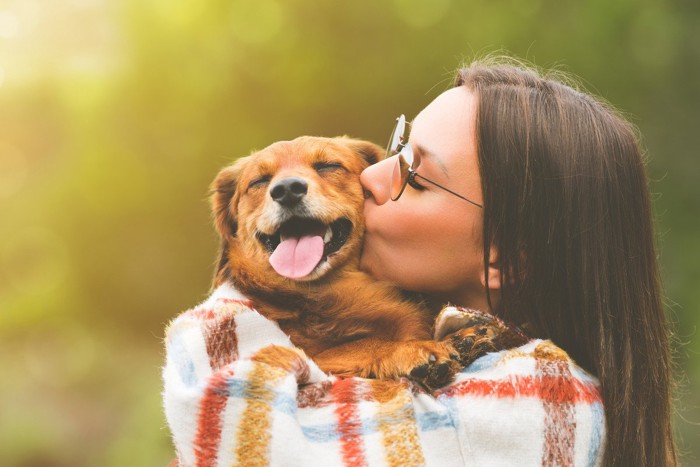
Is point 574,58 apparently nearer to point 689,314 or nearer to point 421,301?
point 689,314

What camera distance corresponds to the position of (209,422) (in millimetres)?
1406

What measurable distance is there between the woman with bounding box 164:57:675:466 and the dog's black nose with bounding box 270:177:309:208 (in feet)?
0.73

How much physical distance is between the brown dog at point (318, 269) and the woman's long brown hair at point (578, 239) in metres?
0.30

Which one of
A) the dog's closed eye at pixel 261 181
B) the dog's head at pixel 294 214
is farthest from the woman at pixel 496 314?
the dog's closed eye at pixel 261 181

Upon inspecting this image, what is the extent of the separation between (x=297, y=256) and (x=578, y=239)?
2.56 feet

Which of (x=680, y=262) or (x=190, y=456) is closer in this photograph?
(x=190, y=456)

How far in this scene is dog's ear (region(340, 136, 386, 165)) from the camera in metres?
2.58

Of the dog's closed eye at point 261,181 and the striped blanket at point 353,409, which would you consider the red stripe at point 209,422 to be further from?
the dog's closed eye at point 261,181

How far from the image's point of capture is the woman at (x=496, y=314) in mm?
1447

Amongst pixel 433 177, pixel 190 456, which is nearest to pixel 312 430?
pixel 190 456

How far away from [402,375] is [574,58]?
3.61 meters

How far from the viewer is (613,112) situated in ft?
6.54

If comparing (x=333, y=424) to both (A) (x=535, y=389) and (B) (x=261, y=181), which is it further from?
(B) (x=261, y=181)

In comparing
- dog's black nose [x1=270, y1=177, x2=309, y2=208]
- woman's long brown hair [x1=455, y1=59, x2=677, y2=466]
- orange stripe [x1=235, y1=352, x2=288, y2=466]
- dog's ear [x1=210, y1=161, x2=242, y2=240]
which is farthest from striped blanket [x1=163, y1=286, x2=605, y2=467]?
dog's ear [x1=210, y1=161, x2=242, y2=240]
